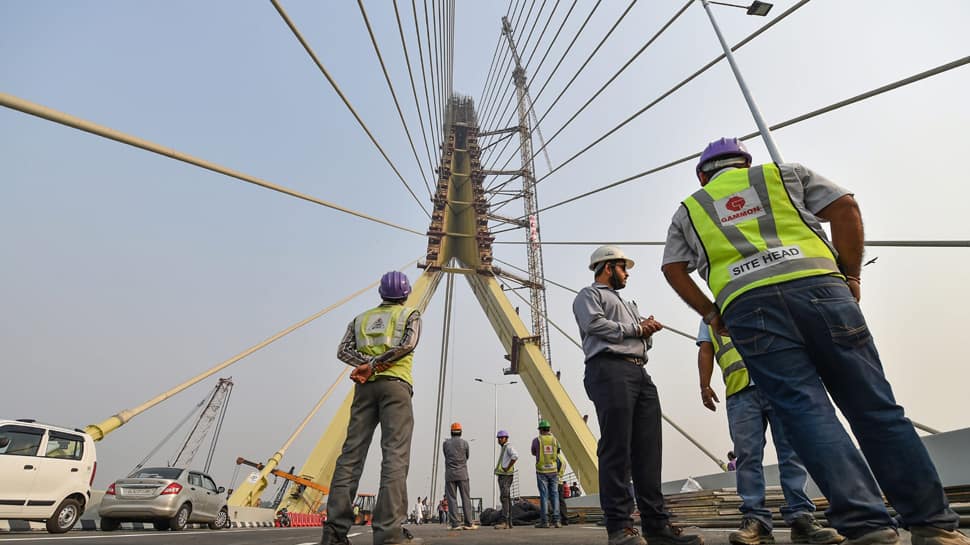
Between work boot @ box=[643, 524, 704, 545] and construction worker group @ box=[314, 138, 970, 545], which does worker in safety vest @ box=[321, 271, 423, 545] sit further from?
work boot @ box=[643, 524, 704, 545]

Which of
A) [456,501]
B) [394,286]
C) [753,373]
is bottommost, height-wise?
[456,501]

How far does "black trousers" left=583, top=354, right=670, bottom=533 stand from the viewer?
2480mm

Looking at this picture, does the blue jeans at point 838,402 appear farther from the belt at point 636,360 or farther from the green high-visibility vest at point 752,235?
the belt at point 636,360

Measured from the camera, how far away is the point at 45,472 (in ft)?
23.7

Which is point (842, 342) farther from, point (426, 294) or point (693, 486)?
point (426, 294)

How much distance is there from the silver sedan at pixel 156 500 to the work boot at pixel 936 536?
388 inches

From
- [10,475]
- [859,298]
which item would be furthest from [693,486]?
[10,475]

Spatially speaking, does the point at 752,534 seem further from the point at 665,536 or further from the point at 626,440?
the point at 626,440

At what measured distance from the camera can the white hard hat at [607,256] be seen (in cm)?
303

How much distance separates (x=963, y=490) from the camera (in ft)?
10.3

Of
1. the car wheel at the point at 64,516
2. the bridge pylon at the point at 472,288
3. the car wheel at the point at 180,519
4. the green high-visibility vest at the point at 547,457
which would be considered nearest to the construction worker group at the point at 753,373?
the green high-visibility vest at the point at 547,457

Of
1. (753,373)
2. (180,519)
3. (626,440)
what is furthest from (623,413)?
(180,519)

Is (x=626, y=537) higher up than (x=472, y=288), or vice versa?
(x=472, y=288)

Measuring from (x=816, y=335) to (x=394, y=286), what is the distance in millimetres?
2356
